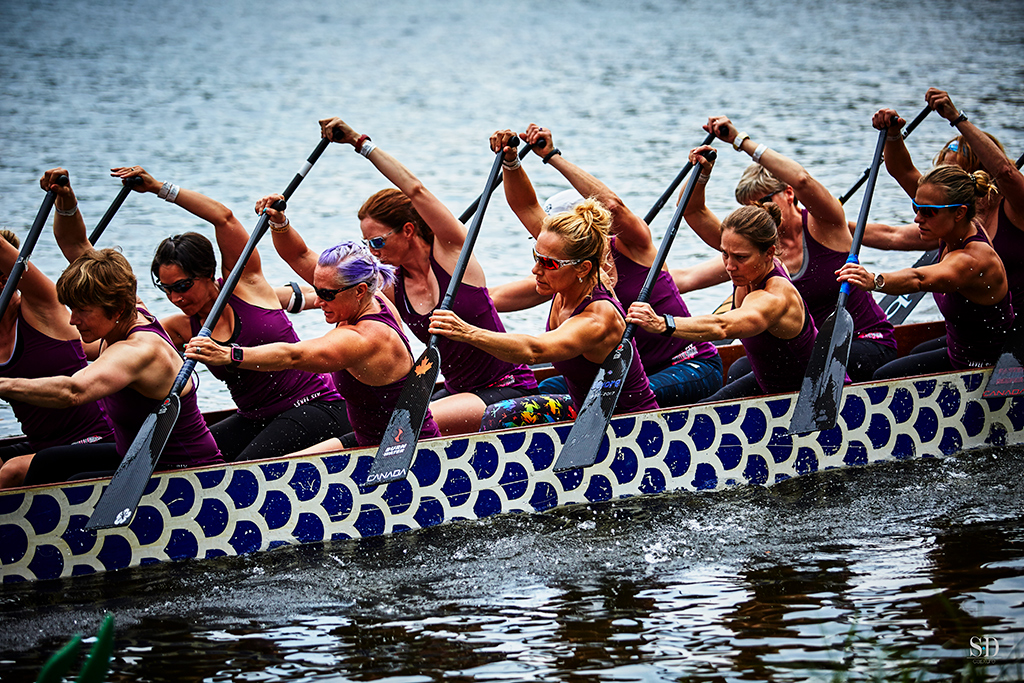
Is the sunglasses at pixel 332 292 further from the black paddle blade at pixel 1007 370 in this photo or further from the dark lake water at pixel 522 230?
the black paddle blade at pixel 1007 370

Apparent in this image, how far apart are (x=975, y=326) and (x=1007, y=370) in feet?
0.89

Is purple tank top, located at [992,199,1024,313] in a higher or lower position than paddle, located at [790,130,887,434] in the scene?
higher

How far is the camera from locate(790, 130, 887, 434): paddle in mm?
5562

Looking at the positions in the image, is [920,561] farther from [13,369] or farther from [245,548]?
[13,369]

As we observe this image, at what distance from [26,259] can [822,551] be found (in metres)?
3.59

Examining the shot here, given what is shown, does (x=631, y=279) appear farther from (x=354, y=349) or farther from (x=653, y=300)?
(x=354, y=349)

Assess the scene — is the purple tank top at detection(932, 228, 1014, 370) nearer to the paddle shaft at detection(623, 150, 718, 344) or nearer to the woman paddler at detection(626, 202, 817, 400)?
the woman paddler at detection(626, 202, 817, 400)

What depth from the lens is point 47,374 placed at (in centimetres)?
522

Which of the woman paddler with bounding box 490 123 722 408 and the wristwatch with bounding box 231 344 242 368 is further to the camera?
the woman paddler with bounding box 490 123 722 408

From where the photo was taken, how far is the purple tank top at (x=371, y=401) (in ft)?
16.3

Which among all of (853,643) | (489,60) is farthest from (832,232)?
(489,60)

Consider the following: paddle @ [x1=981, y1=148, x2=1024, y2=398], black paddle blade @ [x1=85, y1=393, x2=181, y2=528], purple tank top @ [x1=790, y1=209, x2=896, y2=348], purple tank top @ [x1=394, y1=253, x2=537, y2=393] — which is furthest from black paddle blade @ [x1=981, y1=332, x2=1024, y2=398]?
black paddle blade @ [x1=85, y1=393, x2=181, y2=528]

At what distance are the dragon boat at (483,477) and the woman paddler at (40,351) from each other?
0.71 metres

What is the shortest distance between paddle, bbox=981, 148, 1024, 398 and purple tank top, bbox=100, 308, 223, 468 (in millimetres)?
3793
